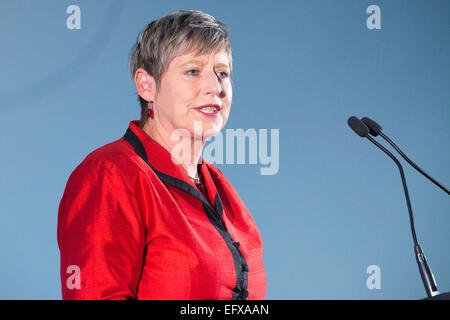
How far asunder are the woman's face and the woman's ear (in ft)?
0.07

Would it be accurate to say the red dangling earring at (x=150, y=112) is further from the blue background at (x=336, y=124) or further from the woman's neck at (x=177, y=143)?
the blue background at (x=336, y=124)

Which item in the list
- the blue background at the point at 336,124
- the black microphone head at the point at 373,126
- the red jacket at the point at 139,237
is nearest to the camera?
the red jacket at the point at 139,237

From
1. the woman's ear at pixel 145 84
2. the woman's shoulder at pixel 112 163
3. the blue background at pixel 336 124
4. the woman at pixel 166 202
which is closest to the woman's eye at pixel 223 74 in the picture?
the woman at pixel 166 202

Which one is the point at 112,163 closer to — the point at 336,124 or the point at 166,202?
the point at 166,202

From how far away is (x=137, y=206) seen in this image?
3.22ft

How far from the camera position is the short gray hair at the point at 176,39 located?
1.14 m

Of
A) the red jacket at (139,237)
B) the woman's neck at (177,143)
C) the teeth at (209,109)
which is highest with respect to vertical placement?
the teeth at (209,109)

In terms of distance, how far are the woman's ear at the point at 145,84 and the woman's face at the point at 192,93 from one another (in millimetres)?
22

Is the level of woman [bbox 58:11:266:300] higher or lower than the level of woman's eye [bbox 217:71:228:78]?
lower

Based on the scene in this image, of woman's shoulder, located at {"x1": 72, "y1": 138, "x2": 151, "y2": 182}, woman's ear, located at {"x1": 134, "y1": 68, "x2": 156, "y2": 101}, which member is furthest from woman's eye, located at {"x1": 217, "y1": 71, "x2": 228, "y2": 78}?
woman's shoulder, located at {"x1": 72, "y1": 138, "x2": 151, "y2": 182}

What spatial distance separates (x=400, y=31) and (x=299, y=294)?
4.60ft

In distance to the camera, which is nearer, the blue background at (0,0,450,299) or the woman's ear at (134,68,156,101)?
the woman's ear at (134,68,156,101)

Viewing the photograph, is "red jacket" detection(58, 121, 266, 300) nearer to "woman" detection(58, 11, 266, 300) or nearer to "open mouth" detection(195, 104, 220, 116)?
"woman" detection(58, 11, 266, 300)

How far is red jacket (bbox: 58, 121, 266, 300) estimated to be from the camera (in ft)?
2.99
